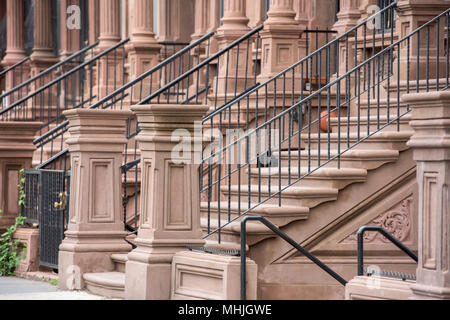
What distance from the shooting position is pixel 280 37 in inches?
605

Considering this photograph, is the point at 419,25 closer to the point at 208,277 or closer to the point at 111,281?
the point at 208,277

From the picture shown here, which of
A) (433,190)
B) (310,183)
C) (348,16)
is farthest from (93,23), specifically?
(433,190)

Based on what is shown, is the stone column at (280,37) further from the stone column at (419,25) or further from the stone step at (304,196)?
the stone step at (304,196)

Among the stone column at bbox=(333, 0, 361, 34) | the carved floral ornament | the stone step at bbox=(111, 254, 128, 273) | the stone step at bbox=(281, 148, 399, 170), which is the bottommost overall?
the stone step at bbox=(111, 254, 128, 273)

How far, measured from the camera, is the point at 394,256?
40.1 ft

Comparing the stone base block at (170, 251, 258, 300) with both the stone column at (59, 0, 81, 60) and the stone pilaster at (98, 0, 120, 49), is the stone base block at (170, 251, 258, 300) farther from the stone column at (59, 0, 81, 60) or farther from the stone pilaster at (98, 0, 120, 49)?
the stone column at (59, 0, 81, 60)

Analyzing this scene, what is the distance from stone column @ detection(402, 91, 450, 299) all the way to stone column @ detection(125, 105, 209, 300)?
119 inches

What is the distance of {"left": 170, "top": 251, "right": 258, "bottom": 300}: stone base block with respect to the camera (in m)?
10.5

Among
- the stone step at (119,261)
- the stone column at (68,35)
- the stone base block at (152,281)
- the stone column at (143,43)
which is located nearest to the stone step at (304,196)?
the stone base block at (152,281)

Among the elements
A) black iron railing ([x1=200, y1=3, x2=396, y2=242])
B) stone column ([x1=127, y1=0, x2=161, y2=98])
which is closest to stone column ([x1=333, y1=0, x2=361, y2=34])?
black iron railing ([x1=200, y1=3, x2=396, y2=242])

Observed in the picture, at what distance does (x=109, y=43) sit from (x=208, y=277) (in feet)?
35.9

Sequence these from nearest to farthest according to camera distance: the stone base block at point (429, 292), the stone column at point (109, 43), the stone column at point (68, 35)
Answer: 1. the stone base block at point (429, 292)
2. the stone column at point (109, 43)
3. the stone column at point (68, 35)

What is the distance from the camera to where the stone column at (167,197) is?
11312 millimetres

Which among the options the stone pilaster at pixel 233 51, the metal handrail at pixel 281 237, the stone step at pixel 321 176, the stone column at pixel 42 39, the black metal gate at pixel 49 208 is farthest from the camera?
the stone column at pixel 42 39
